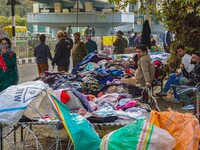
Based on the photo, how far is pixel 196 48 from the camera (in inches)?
447

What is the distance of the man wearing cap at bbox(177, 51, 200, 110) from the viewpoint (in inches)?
340

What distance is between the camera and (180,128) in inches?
184

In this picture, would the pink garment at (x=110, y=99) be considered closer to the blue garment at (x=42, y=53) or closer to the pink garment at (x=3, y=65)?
the pink garment at (x=3, y=65)

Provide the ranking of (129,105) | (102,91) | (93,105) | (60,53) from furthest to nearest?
(60,53)
(102,91)
(93,105)
(129,105)

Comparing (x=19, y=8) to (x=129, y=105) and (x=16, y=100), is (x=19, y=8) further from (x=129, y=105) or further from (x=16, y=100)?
(x=16, y=100)

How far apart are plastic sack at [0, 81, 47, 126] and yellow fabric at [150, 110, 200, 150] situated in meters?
1.29

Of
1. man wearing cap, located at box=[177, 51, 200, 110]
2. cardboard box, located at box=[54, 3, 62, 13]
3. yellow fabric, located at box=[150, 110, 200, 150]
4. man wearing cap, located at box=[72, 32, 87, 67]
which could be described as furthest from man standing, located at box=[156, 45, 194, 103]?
cardboard box, located at box=[54, 3, 62, 13]

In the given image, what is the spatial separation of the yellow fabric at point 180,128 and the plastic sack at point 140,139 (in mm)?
257

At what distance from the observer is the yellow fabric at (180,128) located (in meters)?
4.60

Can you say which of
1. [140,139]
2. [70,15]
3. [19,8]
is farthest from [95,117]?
[19,8]

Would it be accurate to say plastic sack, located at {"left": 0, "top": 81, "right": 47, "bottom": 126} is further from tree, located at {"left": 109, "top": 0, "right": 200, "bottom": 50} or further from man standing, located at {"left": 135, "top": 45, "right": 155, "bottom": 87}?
tree, located at {"left": 109, "top": 0, "right": 200, "bottom": 50}

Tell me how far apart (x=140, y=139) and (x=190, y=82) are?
5.12 metres

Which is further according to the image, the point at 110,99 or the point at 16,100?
the point at 110,99

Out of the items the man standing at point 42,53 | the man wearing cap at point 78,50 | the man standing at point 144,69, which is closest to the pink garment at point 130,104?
the man standing at point 144,69
